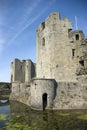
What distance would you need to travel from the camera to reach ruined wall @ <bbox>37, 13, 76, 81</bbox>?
26531 mm

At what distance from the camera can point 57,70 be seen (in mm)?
26594

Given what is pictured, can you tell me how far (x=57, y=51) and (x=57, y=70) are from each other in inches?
109

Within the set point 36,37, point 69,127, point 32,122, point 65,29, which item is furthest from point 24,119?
point 36,37

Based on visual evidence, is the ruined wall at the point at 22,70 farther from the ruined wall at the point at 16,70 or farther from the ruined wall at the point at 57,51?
the ruined wall at the point at 57,51

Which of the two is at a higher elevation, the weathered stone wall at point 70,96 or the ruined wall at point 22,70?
the ruined wall at point 22,70

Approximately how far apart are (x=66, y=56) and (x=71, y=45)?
A: 5.87 ft

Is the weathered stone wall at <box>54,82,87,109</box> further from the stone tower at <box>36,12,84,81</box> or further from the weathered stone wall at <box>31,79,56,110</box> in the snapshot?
the stone tower at <box>36,12,84,81</box>

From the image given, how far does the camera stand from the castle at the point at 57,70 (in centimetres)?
2077

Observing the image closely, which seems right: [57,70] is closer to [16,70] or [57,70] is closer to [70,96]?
[70,96]

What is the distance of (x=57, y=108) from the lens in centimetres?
2033

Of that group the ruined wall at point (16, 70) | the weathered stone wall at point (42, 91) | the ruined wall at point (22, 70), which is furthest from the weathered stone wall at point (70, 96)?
the ruined wall at point (16, 70)

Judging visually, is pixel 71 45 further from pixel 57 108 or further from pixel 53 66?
pixel 57 108

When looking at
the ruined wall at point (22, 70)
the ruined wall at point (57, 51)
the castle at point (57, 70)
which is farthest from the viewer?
the ruined wall at point (22, 70)

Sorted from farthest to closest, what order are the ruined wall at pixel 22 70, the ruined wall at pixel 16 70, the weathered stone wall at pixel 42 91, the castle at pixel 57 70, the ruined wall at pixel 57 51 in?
the ruined wall at pixel 22 70
the ruined wall at pixel 16 70
the ruined wall at pixel 57 51
the castle at pixel 57 70
the weathered stone wall at pixel 42 91
